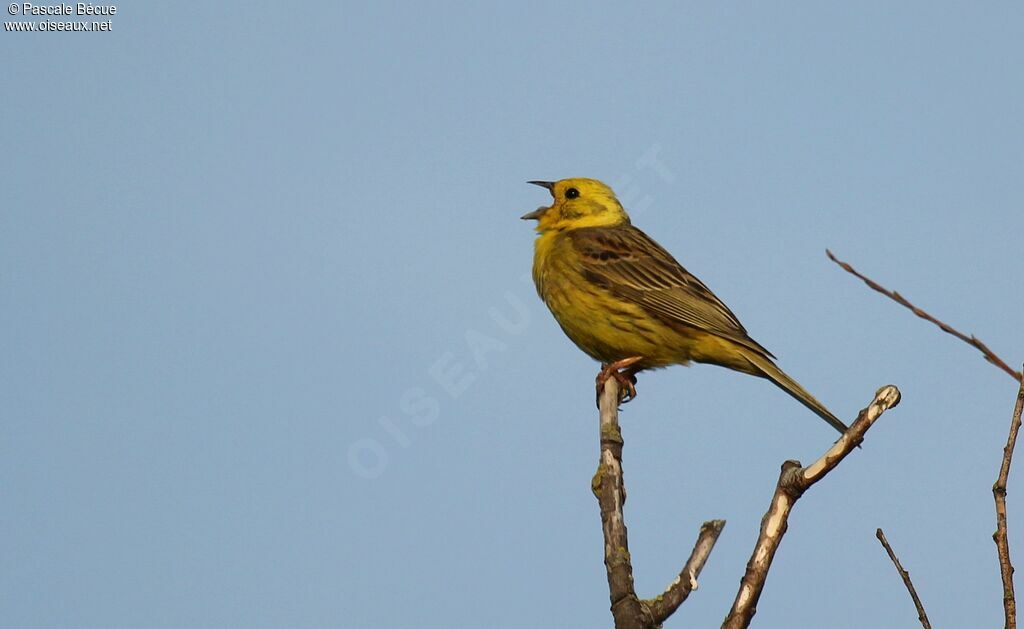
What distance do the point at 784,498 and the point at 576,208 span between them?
5.58m

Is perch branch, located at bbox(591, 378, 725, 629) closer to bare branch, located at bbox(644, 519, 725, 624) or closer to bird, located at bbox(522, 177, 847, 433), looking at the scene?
bare branch, located at bbox(644, 519, 725, 624)

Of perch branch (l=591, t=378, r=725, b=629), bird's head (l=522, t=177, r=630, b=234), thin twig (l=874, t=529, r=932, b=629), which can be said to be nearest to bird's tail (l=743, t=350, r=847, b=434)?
bird's head (l=522, t=177, r=630, b=234)

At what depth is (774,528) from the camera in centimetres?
407

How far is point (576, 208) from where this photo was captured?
375 inches

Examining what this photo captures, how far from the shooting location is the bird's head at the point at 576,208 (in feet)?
31.0

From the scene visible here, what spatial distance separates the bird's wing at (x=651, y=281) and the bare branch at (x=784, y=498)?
12.8 ft

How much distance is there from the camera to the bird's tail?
755cm

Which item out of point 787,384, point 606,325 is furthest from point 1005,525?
point 606,325

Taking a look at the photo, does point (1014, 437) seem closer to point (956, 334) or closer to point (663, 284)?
point (956, 334)

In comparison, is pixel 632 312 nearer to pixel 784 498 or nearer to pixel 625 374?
pixel 625 374

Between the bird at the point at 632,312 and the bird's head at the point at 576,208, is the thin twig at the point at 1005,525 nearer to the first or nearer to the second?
the bird at the point at 632,312

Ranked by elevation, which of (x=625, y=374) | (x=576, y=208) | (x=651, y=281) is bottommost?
(x=625, y=374)

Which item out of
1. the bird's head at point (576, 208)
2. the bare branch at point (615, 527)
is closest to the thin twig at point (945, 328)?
the bare branch at point (615, 527)

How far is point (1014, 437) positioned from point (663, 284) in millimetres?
5986
